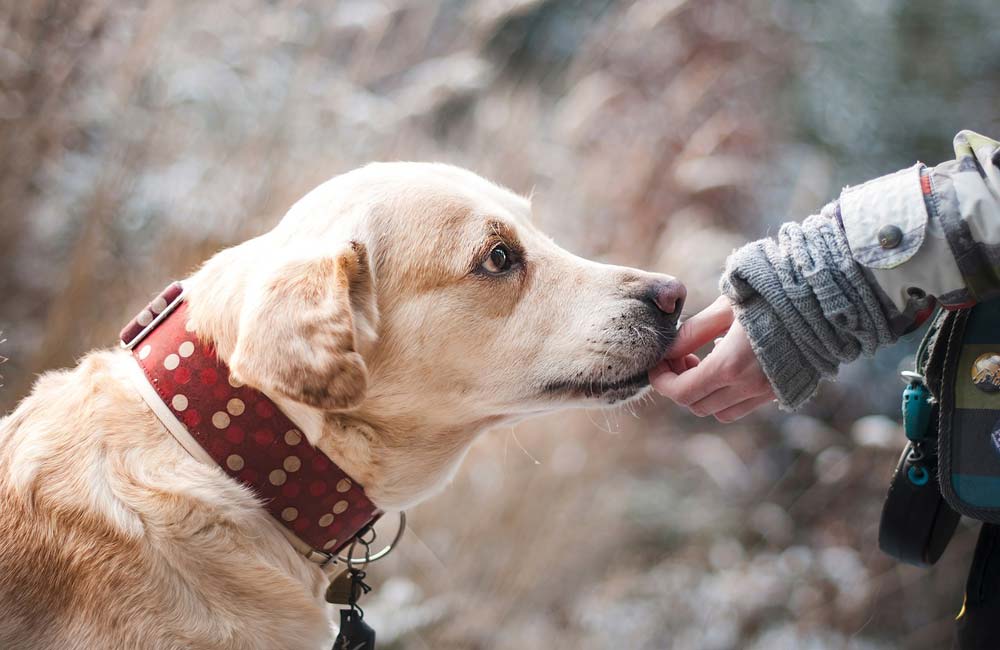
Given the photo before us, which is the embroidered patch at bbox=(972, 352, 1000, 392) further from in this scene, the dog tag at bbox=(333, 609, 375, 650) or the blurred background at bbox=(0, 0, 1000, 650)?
the blurred background at bbox=(0, 0, 1000, 650)

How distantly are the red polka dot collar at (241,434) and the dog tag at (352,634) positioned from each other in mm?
259

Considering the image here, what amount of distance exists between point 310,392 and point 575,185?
2.22 meters

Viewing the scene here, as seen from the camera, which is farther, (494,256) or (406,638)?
(406,638)

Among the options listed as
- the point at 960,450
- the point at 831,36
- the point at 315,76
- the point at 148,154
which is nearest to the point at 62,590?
the point at 960,450

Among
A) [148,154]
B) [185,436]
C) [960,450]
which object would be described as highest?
[148,154]

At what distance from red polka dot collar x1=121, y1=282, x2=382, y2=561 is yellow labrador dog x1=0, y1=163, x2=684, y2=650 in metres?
0.03

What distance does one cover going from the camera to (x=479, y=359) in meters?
1.87

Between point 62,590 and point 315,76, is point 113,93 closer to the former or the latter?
point 315,76

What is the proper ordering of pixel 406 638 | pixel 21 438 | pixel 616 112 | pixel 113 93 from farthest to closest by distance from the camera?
pixel 616 112
pixel 113 93
pixel 406 638
pixel 21 438

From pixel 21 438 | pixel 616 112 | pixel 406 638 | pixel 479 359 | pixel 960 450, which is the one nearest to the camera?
pixel 960 450

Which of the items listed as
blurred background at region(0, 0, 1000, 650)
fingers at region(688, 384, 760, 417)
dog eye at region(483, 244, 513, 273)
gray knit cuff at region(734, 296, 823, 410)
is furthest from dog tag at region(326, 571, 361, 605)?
blurred background at region(0, 0, 1000, 650)

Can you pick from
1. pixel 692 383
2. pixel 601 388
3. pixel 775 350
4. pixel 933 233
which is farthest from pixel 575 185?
pixel 933 233

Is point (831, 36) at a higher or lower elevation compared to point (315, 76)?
lower

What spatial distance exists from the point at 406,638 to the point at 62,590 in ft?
5.69
